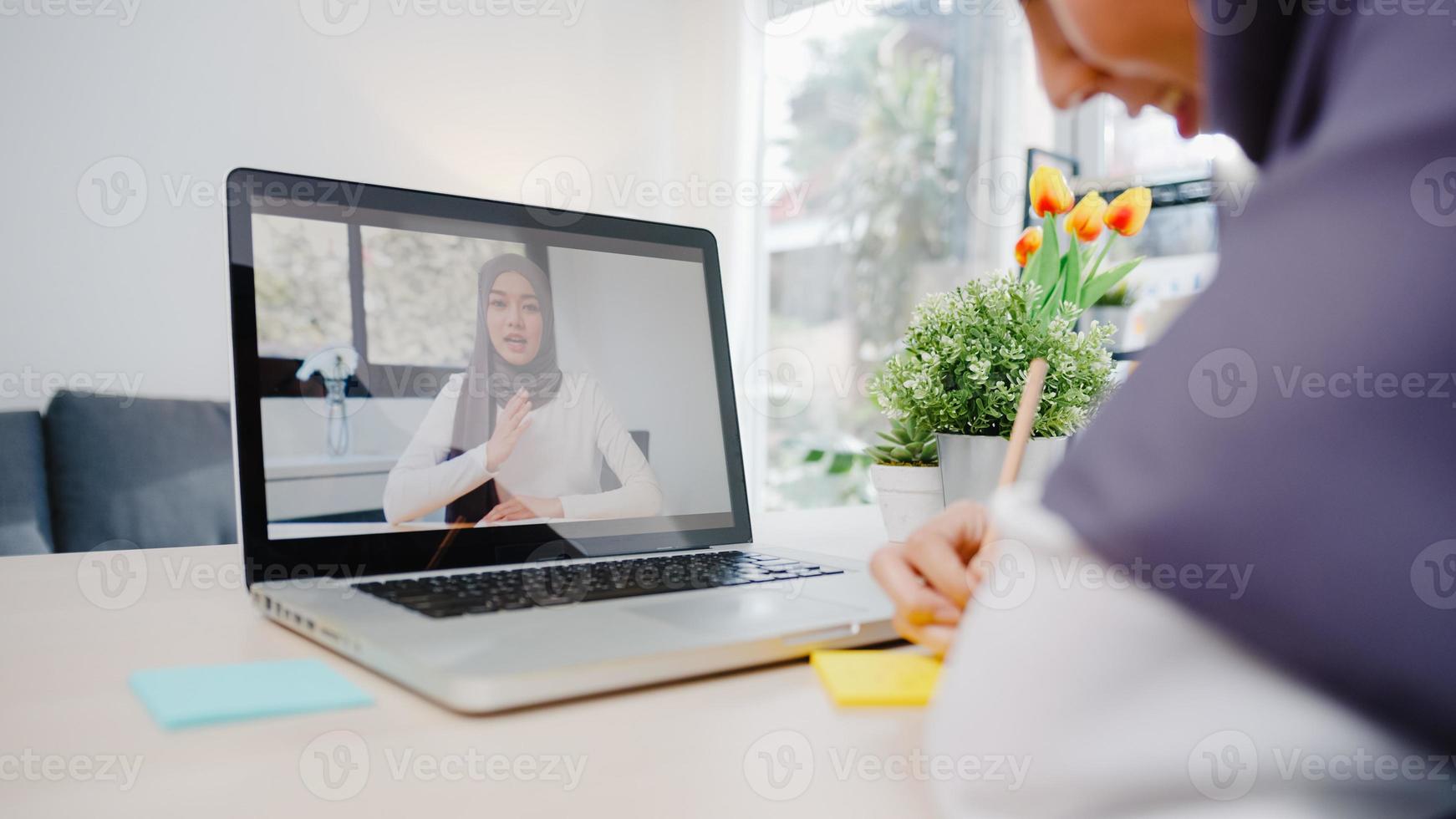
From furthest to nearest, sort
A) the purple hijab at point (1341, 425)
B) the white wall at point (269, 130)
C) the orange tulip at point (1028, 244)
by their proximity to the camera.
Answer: the white wall at point (269, 130) → the orange tulip at point (1028, 244) → the purple hijab at point (1341, 425)

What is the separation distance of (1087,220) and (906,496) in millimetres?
360

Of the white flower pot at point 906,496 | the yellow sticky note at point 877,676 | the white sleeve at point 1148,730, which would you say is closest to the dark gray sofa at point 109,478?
the white flower pot at point 906,496

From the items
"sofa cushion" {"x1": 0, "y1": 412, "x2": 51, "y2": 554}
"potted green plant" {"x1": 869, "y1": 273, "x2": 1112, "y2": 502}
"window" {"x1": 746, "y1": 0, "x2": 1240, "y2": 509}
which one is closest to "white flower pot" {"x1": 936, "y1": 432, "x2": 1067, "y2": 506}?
"potted green plant" {"x1": 869, "y1": 273, "x2": 1112, "y2": 502}

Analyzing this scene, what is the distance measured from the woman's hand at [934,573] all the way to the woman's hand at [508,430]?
0.34 meters

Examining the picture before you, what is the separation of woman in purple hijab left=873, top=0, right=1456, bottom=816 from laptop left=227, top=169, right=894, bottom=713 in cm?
23

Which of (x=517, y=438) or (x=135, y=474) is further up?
(x=517, y=438)

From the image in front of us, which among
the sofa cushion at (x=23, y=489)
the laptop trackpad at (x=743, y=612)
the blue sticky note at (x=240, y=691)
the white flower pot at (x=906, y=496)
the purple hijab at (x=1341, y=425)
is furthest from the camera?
the sofa cushion at (x=23, y=489)

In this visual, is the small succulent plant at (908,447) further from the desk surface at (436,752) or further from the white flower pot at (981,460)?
the desk surface at (436,752)

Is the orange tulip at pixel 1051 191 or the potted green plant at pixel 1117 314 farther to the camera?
the potted green plant at pixel 1117 314

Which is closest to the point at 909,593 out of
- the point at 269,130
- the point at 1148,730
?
the point at 1148,730

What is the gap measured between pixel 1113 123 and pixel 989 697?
3.37 metres

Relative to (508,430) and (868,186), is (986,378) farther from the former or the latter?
(868,186)

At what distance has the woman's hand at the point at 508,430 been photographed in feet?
2.49

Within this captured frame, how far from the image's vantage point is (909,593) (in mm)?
517
